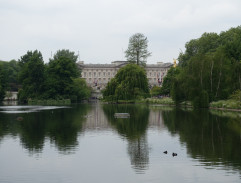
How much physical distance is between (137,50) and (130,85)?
18033mm

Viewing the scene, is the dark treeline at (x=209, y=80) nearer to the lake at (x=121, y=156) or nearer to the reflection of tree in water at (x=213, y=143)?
the reflection of tree in water at (x=213, y=143)

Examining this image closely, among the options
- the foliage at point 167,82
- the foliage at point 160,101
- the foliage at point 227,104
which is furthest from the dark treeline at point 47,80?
the foliage at point 227,104

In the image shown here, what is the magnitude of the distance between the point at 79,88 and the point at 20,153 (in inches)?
3199

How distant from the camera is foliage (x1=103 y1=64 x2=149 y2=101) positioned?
3213 inches

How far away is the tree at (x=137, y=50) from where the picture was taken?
96781 millimetres

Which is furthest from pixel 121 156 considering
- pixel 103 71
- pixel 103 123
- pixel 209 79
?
pixel 103 71

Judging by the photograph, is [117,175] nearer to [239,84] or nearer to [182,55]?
[239,84]

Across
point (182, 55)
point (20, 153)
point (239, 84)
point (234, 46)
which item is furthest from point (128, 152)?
point (182, 55)

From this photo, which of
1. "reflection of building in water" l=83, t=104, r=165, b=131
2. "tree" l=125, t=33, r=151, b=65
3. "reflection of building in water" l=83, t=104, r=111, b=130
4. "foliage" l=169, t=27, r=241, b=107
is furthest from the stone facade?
"reflection of building in water" l=83, t=104, r=165, b=131

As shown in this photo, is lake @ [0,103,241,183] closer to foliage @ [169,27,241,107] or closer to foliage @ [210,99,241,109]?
foliage @ [210,99,241,109]

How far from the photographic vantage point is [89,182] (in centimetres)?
1227

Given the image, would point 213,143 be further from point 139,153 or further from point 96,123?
point 96,123

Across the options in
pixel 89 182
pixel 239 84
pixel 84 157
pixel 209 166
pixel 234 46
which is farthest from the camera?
pixel 234 46

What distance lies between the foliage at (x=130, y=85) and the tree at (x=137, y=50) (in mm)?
13021
